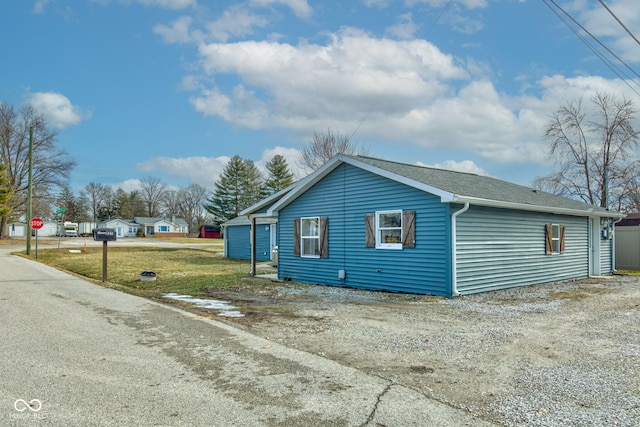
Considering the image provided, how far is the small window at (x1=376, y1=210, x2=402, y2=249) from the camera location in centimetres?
1200

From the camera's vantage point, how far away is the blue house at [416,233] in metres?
11.1

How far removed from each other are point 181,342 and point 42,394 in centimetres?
219

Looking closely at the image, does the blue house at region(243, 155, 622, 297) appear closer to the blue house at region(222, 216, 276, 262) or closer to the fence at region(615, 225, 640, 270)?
the fence at region(615, 225, 640, 270)

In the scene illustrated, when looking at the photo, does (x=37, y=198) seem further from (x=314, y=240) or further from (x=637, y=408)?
(x=637, y=408)

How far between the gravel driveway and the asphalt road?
481 millimetres

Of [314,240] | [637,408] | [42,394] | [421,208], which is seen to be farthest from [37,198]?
[637,408]

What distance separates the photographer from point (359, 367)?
5.22 metres

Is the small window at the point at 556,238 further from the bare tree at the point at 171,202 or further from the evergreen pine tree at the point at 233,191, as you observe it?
the bare tree at the point at 171,202

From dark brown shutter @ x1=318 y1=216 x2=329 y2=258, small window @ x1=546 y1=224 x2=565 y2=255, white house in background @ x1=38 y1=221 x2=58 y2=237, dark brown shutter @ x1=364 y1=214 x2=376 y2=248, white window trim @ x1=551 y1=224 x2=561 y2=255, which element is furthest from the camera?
white house in background @ x1=38 y1=221 x2=58 y2=237

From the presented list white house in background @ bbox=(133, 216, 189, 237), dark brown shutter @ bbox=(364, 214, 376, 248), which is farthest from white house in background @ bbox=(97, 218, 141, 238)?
dark brown shutter @ bbox=(364, 214, 376, 248)

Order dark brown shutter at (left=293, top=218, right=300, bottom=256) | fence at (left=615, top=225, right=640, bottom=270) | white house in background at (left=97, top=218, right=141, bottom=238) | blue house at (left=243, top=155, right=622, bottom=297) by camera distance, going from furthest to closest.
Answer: white house in background at (left=97, top=218, right=141, bottom=238), fence at (left=615, top=225, right=640, bottom=270), dark brown shutter at (left=293, top=218, right=300, bottom=256), blue house at (left=243, top=155, right=622, bottom=297)

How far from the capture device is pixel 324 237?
45.5 ft

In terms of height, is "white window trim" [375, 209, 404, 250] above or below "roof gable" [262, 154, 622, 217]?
below

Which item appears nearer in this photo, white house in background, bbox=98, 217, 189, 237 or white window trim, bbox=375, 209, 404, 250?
white window trim, bbox=375, 209, 404, 250
